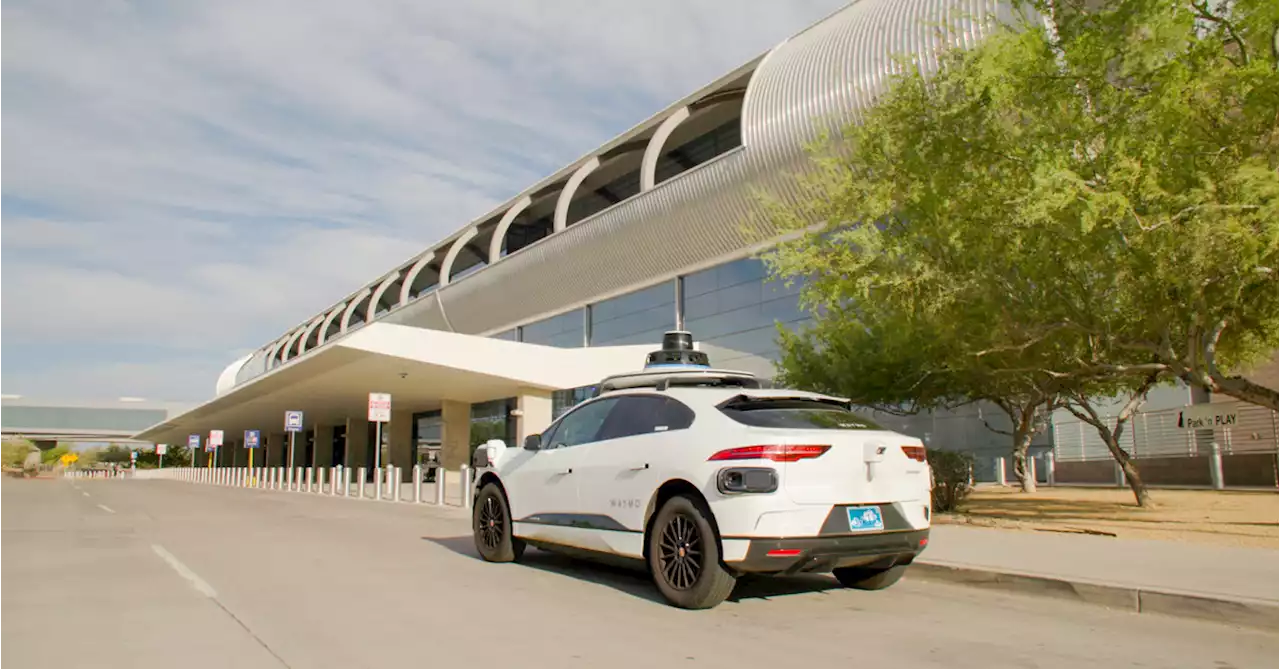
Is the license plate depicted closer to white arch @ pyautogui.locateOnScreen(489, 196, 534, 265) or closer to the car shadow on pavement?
the car shadow on pavement

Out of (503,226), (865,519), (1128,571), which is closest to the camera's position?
(865,519)

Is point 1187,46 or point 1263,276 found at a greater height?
point 1187,46

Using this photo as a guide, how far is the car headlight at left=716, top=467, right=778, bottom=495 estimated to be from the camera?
20.7ft

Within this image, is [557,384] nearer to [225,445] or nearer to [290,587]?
[290,587]

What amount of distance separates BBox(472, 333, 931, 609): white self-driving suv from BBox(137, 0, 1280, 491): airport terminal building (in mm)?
9597

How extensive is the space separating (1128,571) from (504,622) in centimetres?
549

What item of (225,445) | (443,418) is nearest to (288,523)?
(443,418)

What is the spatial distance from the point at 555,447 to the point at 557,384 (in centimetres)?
1994

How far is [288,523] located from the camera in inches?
611

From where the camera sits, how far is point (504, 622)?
614 centimetres

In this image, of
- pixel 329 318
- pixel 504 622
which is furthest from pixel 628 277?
pixel 329 318

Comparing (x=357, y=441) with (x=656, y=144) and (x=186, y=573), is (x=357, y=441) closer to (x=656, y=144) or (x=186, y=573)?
(x=656, y=144)

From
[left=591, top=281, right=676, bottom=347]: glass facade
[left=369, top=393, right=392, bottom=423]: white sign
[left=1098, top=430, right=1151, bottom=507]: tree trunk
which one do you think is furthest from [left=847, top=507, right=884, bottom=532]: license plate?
[left=591, top=281, right=676, bottom=347]: glass facade

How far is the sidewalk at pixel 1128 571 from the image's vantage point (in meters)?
6.55
